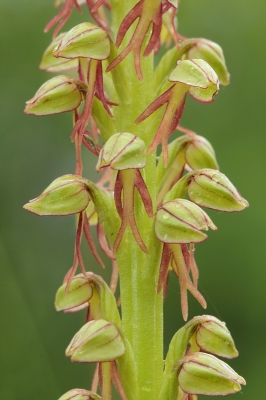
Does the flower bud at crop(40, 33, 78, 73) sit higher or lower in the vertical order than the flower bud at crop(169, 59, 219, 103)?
higher

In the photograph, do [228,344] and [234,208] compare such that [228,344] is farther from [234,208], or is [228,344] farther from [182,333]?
[234,208]

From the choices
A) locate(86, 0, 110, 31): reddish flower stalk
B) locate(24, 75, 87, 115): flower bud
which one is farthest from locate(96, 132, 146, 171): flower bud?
locate(86, 0, 110, 31): reddish flower stalk

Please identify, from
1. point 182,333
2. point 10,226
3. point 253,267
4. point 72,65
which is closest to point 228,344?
point 182,333

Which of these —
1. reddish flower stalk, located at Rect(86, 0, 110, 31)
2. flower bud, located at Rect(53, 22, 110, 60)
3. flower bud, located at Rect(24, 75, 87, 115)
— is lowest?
flower bud, located at Rect(24, 75, 87, 115)

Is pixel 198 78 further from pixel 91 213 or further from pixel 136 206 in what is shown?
pixel 91 213

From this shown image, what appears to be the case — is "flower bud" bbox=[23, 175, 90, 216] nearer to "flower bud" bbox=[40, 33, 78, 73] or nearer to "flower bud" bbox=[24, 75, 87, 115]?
"flower bud" bbox=[24, 75, 87, 115]

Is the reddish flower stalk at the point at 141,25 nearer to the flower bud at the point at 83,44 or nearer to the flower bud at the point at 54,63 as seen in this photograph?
the flower bud at the point at 83,44

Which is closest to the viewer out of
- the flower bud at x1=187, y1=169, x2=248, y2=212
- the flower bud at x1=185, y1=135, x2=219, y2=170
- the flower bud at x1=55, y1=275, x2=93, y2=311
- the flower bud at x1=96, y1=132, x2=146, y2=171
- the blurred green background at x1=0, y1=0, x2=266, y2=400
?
the flower bud at x1=96, y1=132, x2=146, y2=171
